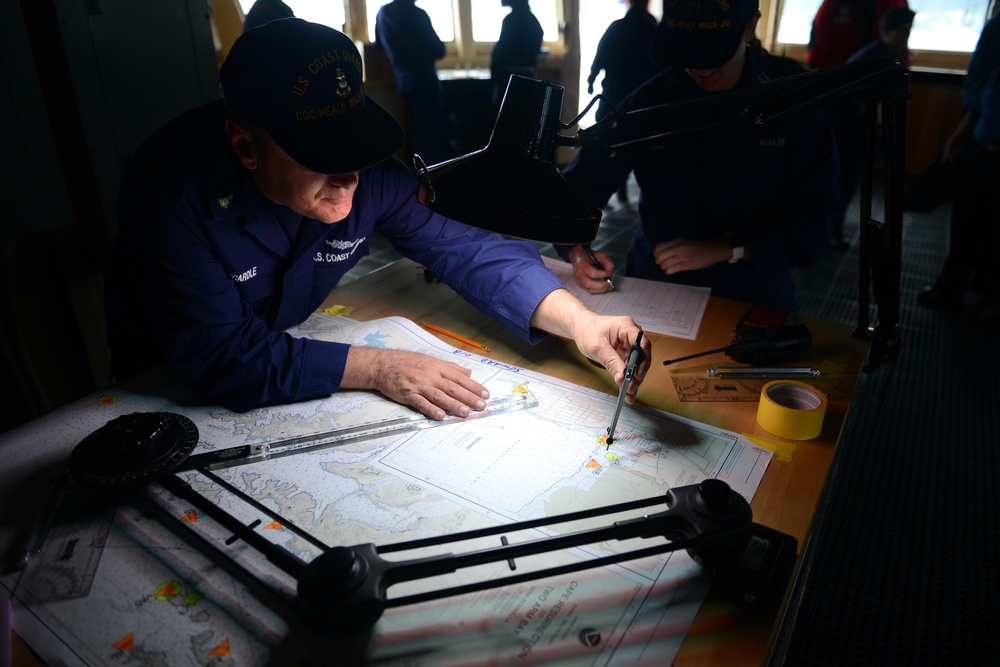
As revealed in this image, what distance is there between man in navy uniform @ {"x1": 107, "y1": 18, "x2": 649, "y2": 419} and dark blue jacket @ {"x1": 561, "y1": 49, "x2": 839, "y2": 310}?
58 centimetres

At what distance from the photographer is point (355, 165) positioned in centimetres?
97

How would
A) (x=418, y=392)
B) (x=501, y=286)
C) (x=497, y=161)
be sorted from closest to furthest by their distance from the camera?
(x=497, y=161)
(x=418, y=392)
(x=501, y=286)

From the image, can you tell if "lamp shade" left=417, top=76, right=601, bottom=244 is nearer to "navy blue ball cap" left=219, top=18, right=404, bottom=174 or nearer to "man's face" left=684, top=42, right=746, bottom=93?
"navy blue ball cap" left=219, top=18, right=404, bottom=174

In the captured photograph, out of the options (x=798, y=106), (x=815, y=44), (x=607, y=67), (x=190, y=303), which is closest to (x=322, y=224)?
(x=190, y=303)

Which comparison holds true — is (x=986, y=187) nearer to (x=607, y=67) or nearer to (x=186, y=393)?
(x=607, y=67)

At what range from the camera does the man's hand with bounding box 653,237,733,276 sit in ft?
5.01

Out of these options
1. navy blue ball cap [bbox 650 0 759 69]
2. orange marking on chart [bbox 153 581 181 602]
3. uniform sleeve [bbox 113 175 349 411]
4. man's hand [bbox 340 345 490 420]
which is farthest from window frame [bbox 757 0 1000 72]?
orange marking on chart [bbox 153 581 181 602]

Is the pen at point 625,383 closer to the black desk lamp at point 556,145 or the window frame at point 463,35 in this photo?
the black desk lamp at point 556,145

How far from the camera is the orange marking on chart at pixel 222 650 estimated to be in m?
0.65

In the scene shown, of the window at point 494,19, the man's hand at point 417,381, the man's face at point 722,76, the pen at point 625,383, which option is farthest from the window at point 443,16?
the pen at point 625,383

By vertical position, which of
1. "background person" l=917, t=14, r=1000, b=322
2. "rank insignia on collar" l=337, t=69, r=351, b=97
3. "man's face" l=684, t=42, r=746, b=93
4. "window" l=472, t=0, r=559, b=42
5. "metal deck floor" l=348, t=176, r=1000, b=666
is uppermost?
"window" l=472, t=0, r=559, b=42

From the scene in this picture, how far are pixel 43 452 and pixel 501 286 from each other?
840 millimetres

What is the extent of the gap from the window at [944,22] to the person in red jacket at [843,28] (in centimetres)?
148

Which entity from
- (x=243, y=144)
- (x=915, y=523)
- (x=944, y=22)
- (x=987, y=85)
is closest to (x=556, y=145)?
(x=243, y=144)
